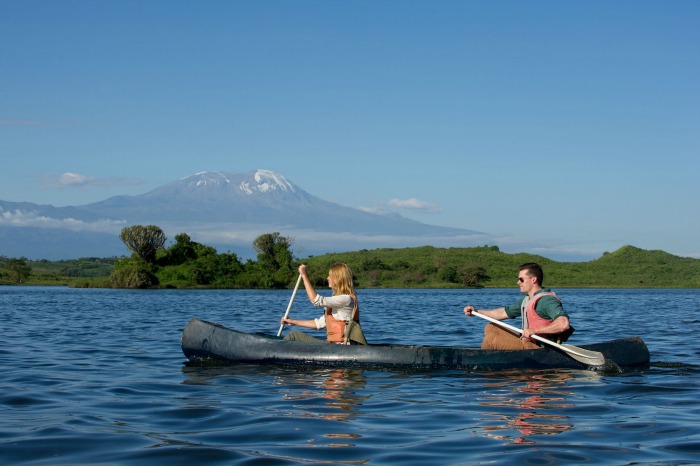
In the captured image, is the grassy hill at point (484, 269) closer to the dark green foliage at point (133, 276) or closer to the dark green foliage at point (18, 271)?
the dark green foliage at point (18, 271)

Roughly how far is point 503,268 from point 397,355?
104 meters

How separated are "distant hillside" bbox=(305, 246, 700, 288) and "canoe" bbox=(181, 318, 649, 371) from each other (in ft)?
276

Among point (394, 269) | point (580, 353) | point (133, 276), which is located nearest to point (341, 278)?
point (580, 353)

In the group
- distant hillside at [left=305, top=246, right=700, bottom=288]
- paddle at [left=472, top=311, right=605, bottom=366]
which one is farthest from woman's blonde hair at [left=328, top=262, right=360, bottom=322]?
distant hillside at [left=305, top=246, right=700, bottom=288]

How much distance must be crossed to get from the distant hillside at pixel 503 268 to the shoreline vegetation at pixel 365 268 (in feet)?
0.44

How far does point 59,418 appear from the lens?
29.7 ft

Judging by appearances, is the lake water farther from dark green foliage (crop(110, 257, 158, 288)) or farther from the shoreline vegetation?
the shoreline vegetation

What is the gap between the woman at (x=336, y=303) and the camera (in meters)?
13.1

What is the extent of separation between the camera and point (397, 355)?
529 inches

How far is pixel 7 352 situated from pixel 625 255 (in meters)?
121

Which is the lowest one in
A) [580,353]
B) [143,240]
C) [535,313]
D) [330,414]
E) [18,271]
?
[330,414]

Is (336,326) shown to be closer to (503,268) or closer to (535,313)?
(535,313)

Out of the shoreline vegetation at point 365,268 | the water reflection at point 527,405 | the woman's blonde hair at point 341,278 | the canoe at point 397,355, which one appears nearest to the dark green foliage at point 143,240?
the shoreline vegetation at point 365,268

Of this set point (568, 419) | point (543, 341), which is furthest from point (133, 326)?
point (568, 419)
